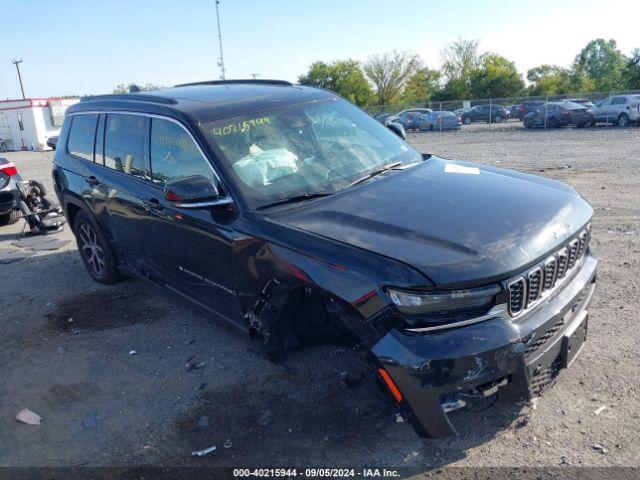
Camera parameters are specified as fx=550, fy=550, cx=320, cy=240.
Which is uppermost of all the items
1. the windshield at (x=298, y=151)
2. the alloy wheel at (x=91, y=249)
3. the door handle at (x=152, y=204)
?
the windshield at (x=298, y=151)

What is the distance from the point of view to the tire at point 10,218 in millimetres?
9570

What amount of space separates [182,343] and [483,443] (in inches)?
101

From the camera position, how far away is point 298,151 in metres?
3.90

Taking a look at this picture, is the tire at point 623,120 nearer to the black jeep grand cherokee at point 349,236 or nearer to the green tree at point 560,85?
the black jeep grand cherokee at point 349,236

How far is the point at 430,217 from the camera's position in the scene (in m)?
3.07

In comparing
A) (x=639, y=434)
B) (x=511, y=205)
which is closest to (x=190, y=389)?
(x=511, y=205)

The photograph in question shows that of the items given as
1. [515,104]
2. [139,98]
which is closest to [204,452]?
[139,98]

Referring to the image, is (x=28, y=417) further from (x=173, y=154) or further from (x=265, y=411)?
(x=173, y=154)

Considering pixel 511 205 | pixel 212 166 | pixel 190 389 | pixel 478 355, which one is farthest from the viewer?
pixel 190 389

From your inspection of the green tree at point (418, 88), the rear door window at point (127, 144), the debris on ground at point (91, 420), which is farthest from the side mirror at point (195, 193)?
the green tree at point (418, 88)

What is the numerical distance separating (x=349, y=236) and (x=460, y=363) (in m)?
0.86

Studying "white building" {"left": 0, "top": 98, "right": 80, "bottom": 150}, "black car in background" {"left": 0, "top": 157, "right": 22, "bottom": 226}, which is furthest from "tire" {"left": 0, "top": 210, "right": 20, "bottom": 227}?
"white building" {"left": 0, "top": 98, "right": 80, "bottom": 150}

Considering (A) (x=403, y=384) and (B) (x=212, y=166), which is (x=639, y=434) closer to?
(A) (x=403, y=384)

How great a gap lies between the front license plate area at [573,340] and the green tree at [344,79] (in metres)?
60.6
